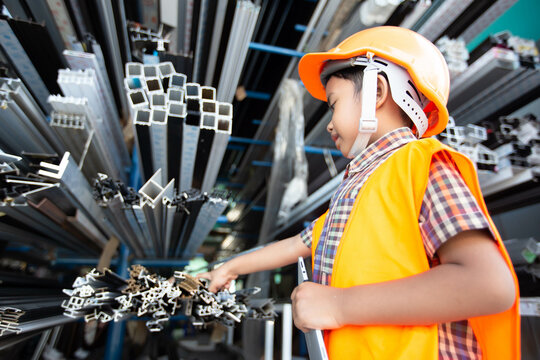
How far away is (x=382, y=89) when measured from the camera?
95 centimetres

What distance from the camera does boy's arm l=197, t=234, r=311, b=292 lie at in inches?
46.7

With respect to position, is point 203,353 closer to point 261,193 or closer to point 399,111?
point 261,193

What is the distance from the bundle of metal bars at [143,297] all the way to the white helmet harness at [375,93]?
701mm

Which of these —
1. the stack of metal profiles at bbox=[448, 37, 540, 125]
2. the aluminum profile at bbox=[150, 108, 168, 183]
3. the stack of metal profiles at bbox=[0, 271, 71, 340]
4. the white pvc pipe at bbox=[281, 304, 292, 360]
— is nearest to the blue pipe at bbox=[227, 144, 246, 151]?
the stack of metal profiles at bbox=[448, 37, 540, 125]

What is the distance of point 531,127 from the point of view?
6.37 ft

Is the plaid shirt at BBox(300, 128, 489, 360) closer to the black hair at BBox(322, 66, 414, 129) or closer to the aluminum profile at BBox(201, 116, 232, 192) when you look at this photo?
the black hair at BBox(322, 66, 414, 129)

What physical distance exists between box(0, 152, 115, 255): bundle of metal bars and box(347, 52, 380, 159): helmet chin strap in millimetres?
947

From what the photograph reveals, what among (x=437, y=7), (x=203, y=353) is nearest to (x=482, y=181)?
(x=437, y=7)

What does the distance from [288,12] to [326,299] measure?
A: 3.24 metres

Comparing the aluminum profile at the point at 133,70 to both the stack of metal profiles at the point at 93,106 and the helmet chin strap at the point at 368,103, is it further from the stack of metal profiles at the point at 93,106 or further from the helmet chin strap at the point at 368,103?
the helmet chin strap at the point at 368,103

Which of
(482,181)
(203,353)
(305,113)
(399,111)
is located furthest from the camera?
(305,113)

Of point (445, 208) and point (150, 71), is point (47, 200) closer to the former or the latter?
point (150, 71)

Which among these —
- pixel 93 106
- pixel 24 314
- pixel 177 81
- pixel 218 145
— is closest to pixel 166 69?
pixel 177 81

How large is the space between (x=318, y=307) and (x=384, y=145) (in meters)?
0.48
